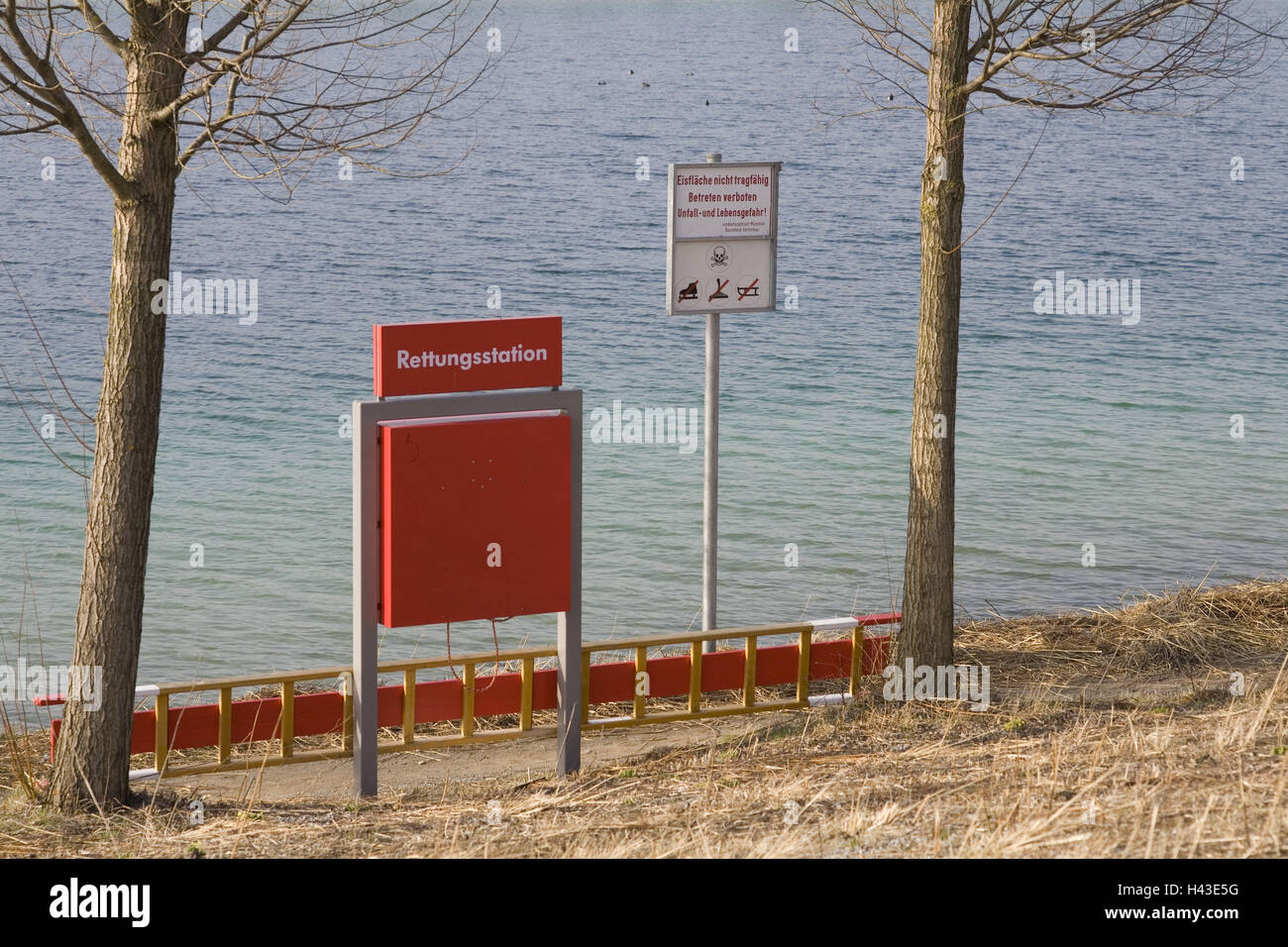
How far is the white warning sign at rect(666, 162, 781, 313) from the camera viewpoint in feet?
34.5

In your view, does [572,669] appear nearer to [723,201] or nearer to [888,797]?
Answer: [888,797]

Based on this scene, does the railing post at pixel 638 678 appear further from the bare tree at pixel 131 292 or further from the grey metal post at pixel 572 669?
the bare tree at pixel 131 292

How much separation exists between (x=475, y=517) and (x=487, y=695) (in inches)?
58.7

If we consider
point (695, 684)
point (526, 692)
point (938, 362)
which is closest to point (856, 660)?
point (695, 684)

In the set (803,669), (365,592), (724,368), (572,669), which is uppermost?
(724,368)

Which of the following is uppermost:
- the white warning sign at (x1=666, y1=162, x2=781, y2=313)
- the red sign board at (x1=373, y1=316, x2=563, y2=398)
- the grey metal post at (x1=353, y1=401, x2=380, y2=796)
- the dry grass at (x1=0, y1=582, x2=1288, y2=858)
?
the white warning sign at (x1=666, y1=162, x2=781, y2=313)

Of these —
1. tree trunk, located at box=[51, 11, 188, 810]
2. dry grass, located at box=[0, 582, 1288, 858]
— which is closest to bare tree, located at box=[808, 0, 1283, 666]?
dry grass, located at box=[0, 582, 1288, 858]

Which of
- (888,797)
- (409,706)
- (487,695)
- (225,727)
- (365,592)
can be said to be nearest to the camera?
(888,797)

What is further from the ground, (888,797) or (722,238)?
(722,238)

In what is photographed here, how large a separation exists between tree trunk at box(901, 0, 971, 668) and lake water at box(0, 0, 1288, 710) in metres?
4.09

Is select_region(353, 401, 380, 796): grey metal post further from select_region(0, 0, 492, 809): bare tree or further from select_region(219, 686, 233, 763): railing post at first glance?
select_region(0, 0, 492, 809): bare tree

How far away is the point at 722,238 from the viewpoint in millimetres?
10680

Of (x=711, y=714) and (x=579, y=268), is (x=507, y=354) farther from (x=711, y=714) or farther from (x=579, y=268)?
(x=579, y=268)

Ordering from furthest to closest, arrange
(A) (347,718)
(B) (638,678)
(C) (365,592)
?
(B) (638,678), (A) (347,718), (C) (365,592)
